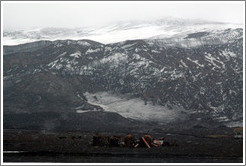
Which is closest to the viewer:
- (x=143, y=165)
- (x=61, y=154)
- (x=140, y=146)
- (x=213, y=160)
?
(x=143, y=165)

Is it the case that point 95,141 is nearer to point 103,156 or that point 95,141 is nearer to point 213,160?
point 103,156

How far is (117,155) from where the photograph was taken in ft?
282

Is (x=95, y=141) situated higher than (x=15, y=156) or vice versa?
(x=15, y=156)

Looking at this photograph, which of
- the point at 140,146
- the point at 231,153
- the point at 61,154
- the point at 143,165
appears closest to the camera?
the point at 143,165

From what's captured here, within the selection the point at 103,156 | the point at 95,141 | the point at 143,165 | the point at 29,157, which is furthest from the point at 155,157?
the point at 95,141

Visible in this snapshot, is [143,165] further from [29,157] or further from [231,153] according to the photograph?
[231,153]

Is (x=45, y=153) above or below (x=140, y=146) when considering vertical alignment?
above

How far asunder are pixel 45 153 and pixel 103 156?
1122 cm

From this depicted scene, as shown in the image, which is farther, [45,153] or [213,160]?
[45,153]

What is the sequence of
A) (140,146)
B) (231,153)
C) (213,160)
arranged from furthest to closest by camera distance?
(140,146) → (231,153) → (213,160)

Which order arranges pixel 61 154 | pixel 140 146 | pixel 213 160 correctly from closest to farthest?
pixel 213 160 → pixel 61 154 → pixel 140 146

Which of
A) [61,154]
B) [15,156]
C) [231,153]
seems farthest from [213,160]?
[15,156]

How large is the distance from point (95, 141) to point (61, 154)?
2442 centimetres

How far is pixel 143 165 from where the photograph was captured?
66.8m
